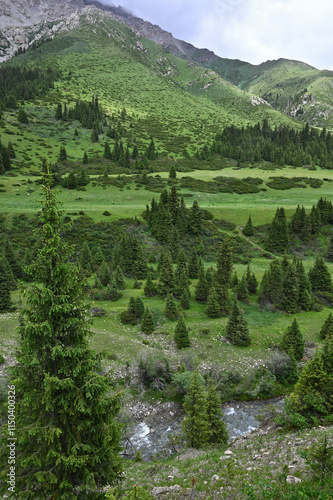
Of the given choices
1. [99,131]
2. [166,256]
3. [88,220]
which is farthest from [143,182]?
[99,131]

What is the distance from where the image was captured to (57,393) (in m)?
7.93

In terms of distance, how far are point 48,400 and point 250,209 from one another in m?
74.8

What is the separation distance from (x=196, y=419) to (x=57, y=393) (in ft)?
40.2

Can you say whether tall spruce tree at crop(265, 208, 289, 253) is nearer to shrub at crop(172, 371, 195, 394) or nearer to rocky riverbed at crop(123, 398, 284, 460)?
rocky riverbed at crop(123, 398, 284, 460)

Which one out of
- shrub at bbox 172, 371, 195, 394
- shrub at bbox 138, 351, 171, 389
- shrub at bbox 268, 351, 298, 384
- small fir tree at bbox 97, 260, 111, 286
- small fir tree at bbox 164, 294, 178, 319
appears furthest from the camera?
small fir tree at bbox 97, 260, 111, 286

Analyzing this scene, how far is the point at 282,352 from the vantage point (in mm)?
28453

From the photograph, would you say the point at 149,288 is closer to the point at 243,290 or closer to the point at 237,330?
the point at 243,290

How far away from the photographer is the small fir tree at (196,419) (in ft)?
55.4

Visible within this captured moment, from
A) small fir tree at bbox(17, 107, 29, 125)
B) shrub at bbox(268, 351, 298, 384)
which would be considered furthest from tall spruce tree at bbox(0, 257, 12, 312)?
small fir tree at bbox(17, 107, 29, 125)

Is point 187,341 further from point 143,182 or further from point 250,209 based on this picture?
point 143,182

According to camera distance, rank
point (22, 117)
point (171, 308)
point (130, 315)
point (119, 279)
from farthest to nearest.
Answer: point (22, 117)
point (119, 279)
point (171, 308)
point (130, 315)

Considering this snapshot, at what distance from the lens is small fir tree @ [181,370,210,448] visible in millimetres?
16875

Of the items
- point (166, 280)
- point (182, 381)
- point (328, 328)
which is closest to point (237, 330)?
point (182, 381)

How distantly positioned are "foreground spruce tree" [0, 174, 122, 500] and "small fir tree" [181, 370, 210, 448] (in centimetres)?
979
